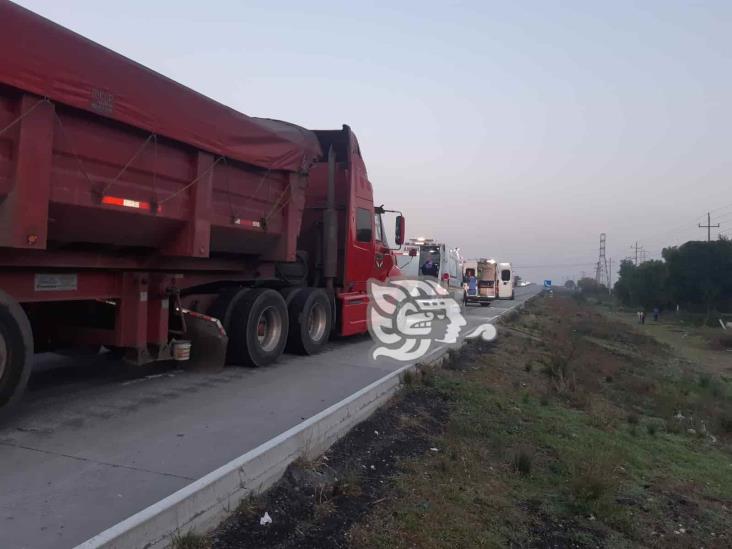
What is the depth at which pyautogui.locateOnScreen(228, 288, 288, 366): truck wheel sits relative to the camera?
27.8 feet

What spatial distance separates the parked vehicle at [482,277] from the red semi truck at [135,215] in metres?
26.7

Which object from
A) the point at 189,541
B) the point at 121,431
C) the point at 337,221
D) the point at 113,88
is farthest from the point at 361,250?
the point at 189,541

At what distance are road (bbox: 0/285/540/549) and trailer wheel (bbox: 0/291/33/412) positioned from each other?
0.38 meters

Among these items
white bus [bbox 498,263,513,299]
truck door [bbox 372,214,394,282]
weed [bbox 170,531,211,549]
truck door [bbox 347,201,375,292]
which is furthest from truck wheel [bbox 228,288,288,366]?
white bus [bbox 498,263,513,299]

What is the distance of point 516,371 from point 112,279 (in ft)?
29.0

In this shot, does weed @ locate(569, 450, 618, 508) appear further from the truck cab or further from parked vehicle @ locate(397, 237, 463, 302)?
parked vehicle @ locate(397, 237, 463, 302)

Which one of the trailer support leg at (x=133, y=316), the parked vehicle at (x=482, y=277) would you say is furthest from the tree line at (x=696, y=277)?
the trailer support leg at (x=133, y=316)

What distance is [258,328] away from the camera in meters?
8.98

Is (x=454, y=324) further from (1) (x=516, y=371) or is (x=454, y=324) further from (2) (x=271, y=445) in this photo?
(2) (x=271, y=445)

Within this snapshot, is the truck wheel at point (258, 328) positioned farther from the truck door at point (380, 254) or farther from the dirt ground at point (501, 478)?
the truck door at point (380, 254)

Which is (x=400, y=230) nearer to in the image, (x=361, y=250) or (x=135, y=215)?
(x=361, y=250)

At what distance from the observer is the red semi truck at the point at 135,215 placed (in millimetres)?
5000

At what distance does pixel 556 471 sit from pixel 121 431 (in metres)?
4.21

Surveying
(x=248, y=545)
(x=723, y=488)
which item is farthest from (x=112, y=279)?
(x=723, y=488)
